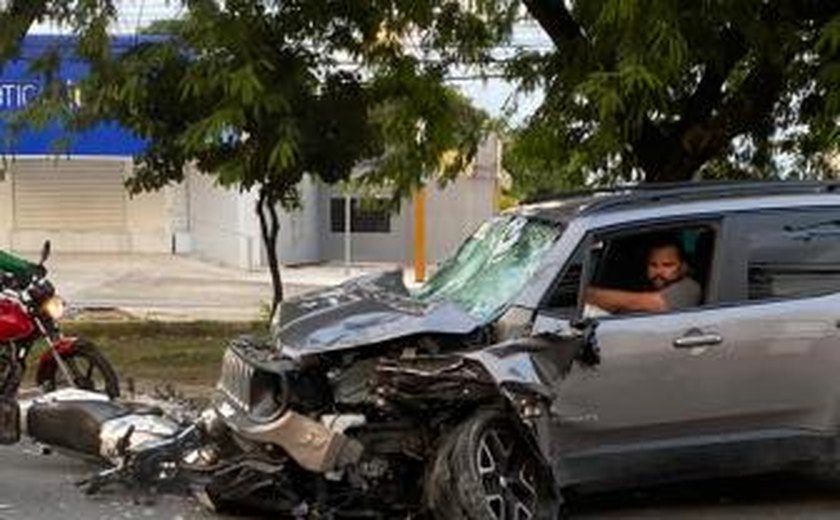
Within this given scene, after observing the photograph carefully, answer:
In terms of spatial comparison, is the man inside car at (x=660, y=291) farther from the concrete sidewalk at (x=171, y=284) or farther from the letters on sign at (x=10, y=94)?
the letters on sign at (x=10, y=94)

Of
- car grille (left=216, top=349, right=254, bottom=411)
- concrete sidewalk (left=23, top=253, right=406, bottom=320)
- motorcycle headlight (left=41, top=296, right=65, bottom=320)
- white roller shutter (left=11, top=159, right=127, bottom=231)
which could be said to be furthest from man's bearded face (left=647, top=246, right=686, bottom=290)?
white roller shutter (left=11, top=159, right=127, bottom=231)

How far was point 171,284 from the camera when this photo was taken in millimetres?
27797

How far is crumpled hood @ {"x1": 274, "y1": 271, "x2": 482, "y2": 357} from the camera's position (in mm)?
6645

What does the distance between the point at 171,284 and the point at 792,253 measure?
846 inches

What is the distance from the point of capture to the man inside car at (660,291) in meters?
7.16

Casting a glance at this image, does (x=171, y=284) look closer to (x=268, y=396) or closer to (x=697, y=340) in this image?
(x=268, y=396)

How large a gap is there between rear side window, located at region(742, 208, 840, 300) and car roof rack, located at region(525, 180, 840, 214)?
171 millimetres

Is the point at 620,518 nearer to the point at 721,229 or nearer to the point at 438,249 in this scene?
the point at 721,229

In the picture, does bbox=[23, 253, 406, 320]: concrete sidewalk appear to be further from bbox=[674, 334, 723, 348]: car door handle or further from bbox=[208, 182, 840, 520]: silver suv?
bbox=[674, 334, 723, 348]: car door handle

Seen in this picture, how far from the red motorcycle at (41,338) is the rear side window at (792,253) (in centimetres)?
446

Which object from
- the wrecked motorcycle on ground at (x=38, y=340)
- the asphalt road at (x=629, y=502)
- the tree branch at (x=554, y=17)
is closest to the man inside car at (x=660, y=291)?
the asphalt road at (x=629, y=502)

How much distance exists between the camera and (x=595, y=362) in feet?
22.3

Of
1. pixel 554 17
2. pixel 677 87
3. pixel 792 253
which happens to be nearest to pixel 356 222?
pixel 554 17

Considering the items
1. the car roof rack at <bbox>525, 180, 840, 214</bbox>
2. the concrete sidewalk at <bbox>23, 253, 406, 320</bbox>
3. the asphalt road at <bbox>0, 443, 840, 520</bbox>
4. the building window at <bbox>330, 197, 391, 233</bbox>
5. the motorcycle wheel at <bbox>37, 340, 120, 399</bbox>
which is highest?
the car roof rack at <bbox>525, 180, 840, 214</bbox>
